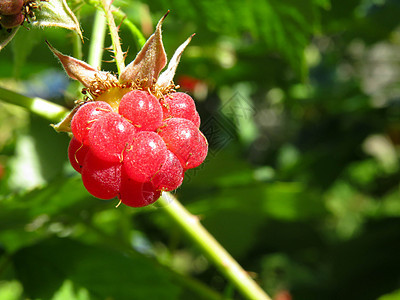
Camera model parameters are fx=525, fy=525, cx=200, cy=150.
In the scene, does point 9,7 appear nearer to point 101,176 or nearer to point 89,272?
point 101,176

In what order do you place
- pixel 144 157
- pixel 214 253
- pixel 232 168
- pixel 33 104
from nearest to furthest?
pixel 144 157
pixel 33 104
pixel 214 253
pixel 232 168

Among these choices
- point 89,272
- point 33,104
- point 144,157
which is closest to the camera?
point 144,157

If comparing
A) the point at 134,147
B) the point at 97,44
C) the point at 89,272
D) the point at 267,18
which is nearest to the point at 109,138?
the point at 134,147

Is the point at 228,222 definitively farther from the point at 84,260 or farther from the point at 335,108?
the point at 84,260

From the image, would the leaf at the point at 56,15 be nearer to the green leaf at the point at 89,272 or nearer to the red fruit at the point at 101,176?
the red fruit at the point at 101,176

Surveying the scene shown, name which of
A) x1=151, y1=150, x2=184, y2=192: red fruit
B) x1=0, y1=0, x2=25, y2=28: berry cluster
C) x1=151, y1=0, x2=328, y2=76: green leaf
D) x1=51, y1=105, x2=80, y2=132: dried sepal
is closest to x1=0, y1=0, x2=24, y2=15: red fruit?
x1=0, y1=0, x2=25, y2=28: berry cluster

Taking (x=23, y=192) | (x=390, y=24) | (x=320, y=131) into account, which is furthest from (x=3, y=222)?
(x=320, y=131)

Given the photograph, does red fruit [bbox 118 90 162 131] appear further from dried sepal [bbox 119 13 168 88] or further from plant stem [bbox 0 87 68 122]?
plant stem [bbox 0 87 68 122]

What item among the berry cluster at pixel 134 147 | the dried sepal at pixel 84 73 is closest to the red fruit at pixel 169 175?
the berry cluster at pixel 134 147
